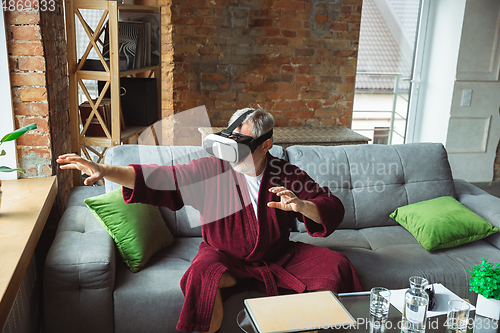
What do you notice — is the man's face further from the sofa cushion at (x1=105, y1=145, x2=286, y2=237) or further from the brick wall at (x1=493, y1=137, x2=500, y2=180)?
the brick wall at (x1=493, y1=137, x2=500, y2=180)

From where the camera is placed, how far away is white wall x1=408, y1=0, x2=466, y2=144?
402 centimetres

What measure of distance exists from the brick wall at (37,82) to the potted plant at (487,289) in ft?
6.13

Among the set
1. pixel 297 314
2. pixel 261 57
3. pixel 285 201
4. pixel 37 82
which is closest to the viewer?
pixel 297 314

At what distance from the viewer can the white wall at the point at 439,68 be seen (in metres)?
4.02

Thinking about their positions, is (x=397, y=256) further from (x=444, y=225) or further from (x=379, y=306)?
(x=379, y=306)

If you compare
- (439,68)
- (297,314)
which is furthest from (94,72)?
(439,68)

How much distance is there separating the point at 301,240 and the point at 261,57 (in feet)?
6.32

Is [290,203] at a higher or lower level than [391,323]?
higher

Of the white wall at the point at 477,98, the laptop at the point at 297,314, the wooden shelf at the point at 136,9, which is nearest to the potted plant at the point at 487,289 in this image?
the laptop at the point at 297,314

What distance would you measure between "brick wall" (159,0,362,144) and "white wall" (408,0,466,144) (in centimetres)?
93

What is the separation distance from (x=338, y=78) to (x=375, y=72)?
0.64 m

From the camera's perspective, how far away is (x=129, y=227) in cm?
190

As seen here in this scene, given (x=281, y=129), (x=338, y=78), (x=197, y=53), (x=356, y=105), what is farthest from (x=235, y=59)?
(x=356, y=105)

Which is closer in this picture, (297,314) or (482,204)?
(297,314)
